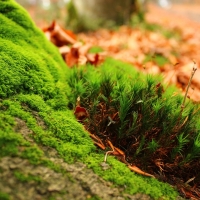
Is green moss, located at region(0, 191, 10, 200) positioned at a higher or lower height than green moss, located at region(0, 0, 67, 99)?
lower

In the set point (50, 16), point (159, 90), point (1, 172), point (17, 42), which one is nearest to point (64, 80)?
point (17, 42)

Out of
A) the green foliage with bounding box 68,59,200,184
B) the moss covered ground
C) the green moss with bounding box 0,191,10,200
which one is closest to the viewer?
the green moss with bounding box 0,191,10,200

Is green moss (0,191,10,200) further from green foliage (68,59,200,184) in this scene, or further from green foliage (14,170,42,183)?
green foliage (68,59,200,184)

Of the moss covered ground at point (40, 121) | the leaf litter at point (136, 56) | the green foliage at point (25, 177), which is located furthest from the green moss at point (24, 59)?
the green foliage at point (25, 177)

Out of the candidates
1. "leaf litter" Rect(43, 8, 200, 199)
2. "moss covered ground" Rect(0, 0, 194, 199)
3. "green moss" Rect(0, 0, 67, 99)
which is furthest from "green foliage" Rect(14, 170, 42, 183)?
"green moss" Rect(0, 0, 67, 99)

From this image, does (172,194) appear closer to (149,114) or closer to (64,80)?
(149,114)

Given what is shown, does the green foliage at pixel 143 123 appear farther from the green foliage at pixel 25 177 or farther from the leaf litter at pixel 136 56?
the green foliage at pixel 25 177

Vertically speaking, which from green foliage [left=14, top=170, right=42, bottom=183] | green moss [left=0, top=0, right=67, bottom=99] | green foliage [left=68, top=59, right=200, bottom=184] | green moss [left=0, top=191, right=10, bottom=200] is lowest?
green moss [left=0, top=191, right=10, bottom=200]

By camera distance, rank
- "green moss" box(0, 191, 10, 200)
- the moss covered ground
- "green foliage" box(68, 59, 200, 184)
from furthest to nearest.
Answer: "green foliage" box(68, 59, 200, 184), the moss covered ground, "green moss" box(0, 191, 10, 200)
